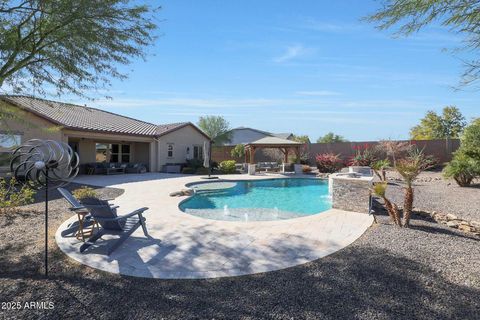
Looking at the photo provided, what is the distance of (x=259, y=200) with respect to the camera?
12805 millimetres

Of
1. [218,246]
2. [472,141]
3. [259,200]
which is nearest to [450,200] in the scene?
[472,141]

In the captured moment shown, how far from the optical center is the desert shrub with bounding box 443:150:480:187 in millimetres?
14172

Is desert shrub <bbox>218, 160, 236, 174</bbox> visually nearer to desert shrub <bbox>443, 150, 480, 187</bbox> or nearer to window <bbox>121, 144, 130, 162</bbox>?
window <bbox>121, 144, 130, 162</bbox>

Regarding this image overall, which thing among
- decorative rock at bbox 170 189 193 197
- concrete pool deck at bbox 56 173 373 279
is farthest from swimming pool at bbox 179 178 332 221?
concrete pool deck at bbox 56 173 373 279

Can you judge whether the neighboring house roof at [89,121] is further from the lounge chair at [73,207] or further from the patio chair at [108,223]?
the patio chair at [108,223]

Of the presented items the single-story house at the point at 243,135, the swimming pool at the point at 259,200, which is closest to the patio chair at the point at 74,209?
the swimming pool at the point at 259,200

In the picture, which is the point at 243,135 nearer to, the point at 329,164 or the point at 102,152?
the point at 329,164

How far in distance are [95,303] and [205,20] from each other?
27.8 ft

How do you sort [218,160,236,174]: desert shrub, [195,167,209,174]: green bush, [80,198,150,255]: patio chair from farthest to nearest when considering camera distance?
1. [218,160,236,174]: desert shrub
2. [195,167,209,174]: green bush
3. [80,198,150,255]: patio chair

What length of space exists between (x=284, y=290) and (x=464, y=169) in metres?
15.5

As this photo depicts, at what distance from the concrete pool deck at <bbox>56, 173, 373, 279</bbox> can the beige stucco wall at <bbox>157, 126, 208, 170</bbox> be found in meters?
16.2

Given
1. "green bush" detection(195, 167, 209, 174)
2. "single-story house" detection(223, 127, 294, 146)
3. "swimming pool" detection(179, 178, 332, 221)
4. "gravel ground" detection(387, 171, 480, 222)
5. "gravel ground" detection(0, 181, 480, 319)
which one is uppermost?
"single-story house" detection(223, 127, 294, 146)

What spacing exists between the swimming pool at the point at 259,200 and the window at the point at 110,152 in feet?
34.8

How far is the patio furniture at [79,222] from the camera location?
5.47m
